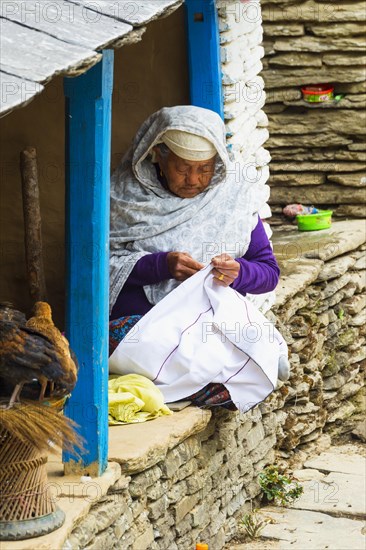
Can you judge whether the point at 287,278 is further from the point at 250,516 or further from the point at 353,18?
the point at 353,18

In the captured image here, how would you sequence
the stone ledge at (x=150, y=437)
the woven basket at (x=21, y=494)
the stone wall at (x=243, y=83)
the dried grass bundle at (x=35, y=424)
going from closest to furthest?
the dried grass bundle at (x=35, y=424) → the woven basket at (x=21, y=494) → the stone ledge at (x=150, y=437) → the stone wall at (x=243, y=83)

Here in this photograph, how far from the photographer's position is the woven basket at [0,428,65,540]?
13.7 feet

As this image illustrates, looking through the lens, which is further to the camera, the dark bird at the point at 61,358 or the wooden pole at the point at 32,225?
the wooden pole at the point at 32,225

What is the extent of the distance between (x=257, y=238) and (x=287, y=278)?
1.80 meters

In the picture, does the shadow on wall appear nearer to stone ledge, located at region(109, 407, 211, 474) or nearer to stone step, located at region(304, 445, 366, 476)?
stone ledge, located at region(109, 407, 211, 474)

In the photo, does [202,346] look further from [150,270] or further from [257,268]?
[257,268]

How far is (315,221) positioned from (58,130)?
3312 millimetres

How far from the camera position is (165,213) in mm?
5941

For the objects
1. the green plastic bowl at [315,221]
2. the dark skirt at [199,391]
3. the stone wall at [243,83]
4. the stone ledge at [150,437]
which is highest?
the stone wall at [243,83]

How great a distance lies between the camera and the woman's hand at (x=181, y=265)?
5652mm

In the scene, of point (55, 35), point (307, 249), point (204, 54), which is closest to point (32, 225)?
point (204, 54)

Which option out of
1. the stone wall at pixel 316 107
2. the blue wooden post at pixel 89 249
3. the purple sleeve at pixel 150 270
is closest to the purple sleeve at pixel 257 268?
the purple sleeve at pixel 150 270

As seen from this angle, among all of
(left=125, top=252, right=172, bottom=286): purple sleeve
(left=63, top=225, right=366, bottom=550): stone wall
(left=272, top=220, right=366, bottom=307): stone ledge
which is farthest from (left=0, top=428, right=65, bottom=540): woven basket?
(left=272, top=220, right=366, bottom=307): stone ledge

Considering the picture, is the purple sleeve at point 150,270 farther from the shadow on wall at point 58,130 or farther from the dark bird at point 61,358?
the dark bird at point 61,358
